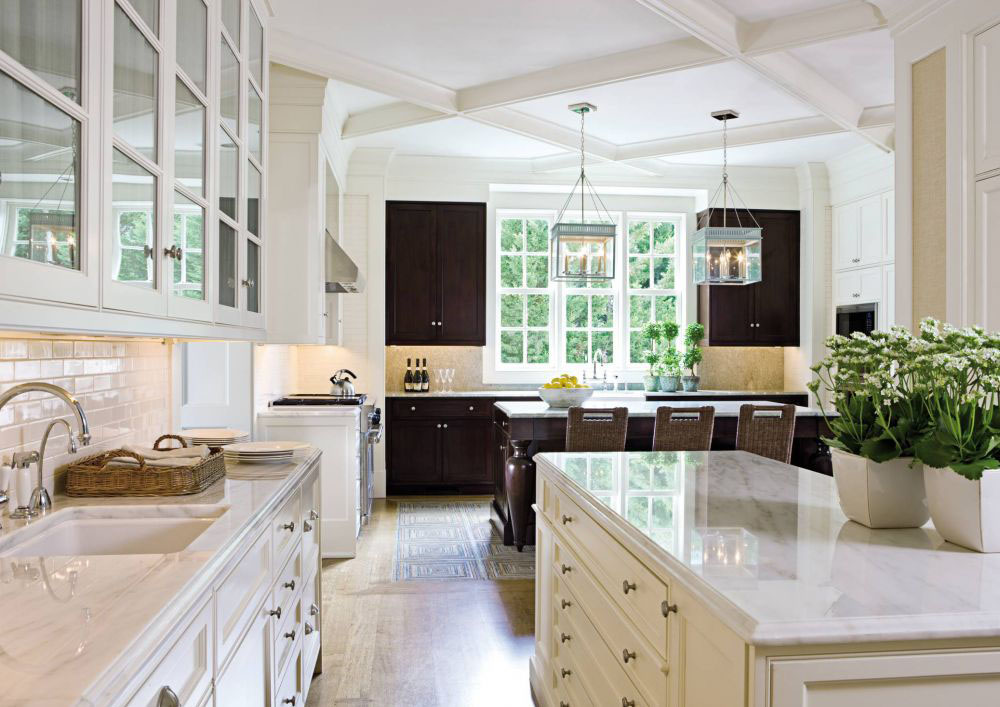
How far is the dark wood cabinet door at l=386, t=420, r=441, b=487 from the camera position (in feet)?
22.8

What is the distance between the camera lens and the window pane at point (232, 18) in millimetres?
2506

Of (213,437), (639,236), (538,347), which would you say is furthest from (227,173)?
(639,236)

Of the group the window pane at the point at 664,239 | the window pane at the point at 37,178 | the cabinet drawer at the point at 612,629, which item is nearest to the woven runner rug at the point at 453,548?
the cabinet drawer at the point at 612,629

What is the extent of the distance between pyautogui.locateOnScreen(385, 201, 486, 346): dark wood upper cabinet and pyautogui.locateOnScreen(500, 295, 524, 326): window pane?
53 centimetres

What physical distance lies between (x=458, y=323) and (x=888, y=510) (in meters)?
5.76

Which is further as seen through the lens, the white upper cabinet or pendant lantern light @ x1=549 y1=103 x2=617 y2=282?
pendant lantern light @ x1=549 y1=103 x2=617 y2=282

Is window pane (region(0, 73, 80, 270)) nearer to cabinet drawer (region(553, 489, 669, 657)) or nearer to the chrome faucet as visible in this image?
the chrome faucet

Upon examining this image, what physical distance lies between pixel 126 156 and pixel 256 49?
1669 mm

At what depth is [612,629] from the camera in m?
1.91

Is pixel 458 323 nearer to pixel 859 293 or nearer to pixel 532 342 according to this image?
pixel 532 342

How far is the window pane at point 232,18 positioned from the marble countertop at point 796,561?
74.5 inches

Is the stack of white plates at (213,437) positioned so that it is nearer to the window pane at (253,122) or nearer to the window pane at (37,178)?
the window pane at (253,122)

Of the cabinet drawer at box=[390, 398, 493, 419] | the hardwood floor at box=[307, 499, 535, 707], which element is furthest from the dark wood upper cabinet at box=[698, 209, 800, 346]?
the hardwood floor at box=[307, 499, 535, 707]

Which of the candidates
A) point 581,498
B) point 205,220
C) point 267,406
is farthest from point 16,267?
point 267,406
